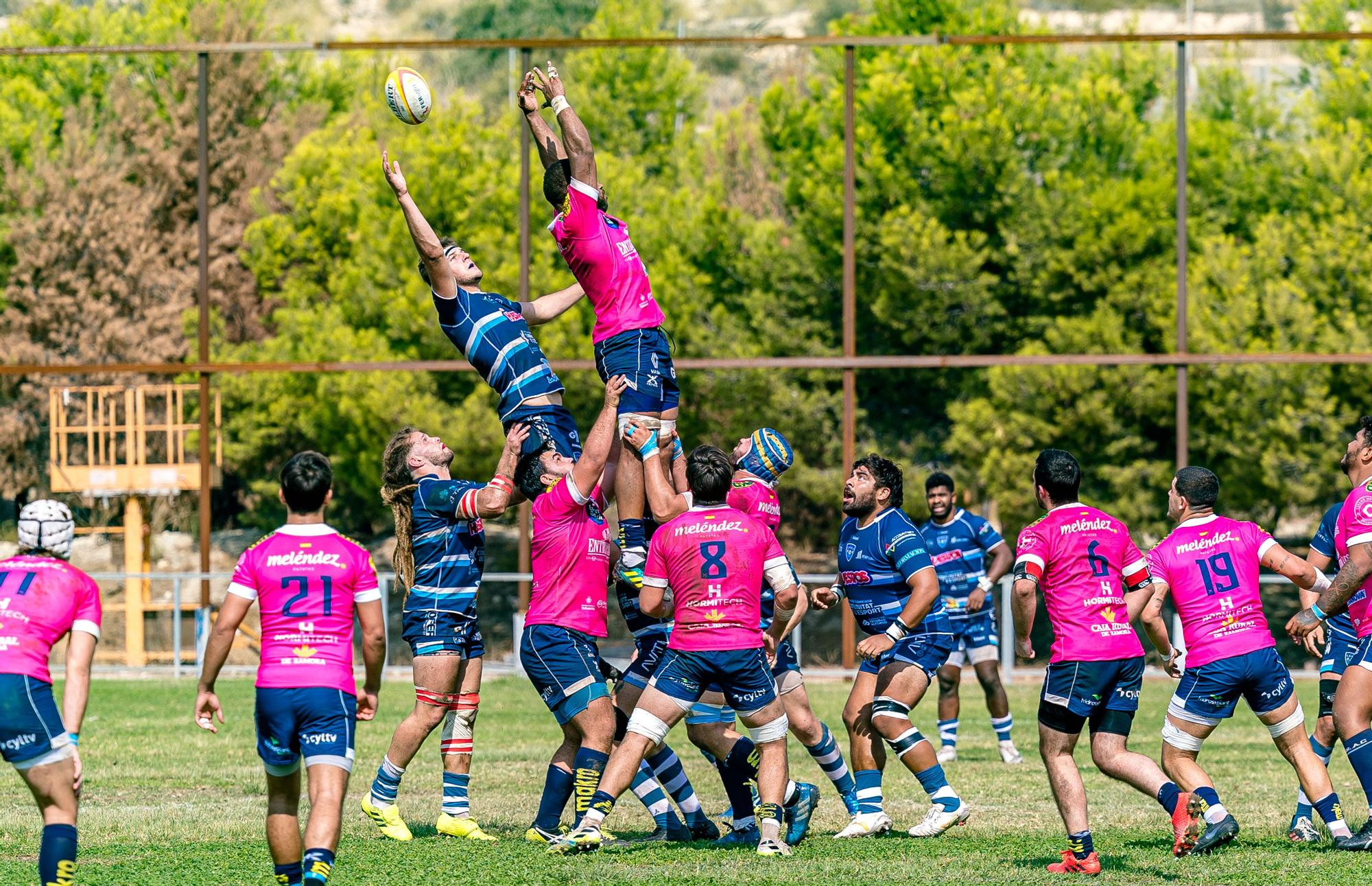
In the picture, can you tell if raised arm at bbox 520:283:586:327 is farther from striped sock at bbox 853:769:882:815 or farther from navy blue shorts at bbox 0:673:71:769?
navy blue shorts at bbox 0:673:71:769

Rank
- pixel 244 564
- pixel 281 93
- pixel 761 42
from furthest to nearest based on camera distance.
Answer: pixel 281 93 < pixel 761 42 < pixel 244 564

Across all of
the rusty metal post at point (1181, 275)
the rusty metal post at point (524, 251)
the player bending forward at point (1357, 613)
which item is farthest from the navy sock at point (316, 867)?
the rusty metal post at point (1181, 275)

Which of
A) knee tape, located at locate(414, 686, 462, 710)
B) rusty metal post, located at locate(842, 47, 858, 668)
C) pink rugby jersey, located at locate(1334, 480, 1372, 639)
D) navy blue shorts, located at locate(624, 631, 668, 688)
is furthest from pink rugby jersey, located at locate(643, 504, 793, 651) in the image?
rusty metal post, located at locate(842, 47, 858, 668)

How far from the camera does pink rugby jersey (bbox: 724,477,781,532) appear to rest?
33.1ft

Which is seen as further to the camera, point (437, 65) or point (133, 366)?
point (437, 65)

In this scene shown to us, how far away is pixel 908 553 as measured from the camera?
32.5ft

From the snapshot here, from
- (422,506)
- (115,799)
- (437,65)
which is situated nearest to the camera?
(422,506)

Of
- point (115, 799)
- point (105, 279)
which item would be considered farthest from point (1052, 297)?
point (115, 799)

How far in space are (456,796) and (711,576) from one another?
239 centimetres

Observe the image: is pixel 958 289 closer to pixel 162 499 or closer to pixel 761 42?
pixel 761 42

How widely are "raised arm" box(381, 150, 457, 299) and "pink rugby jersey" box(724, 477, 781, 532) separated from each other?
2.19 meters

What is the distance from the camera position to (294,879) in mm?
7344

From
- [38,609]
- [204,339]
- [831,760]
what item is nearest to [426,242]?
[38,609]

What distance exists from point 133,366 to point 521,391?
13.3 meters
